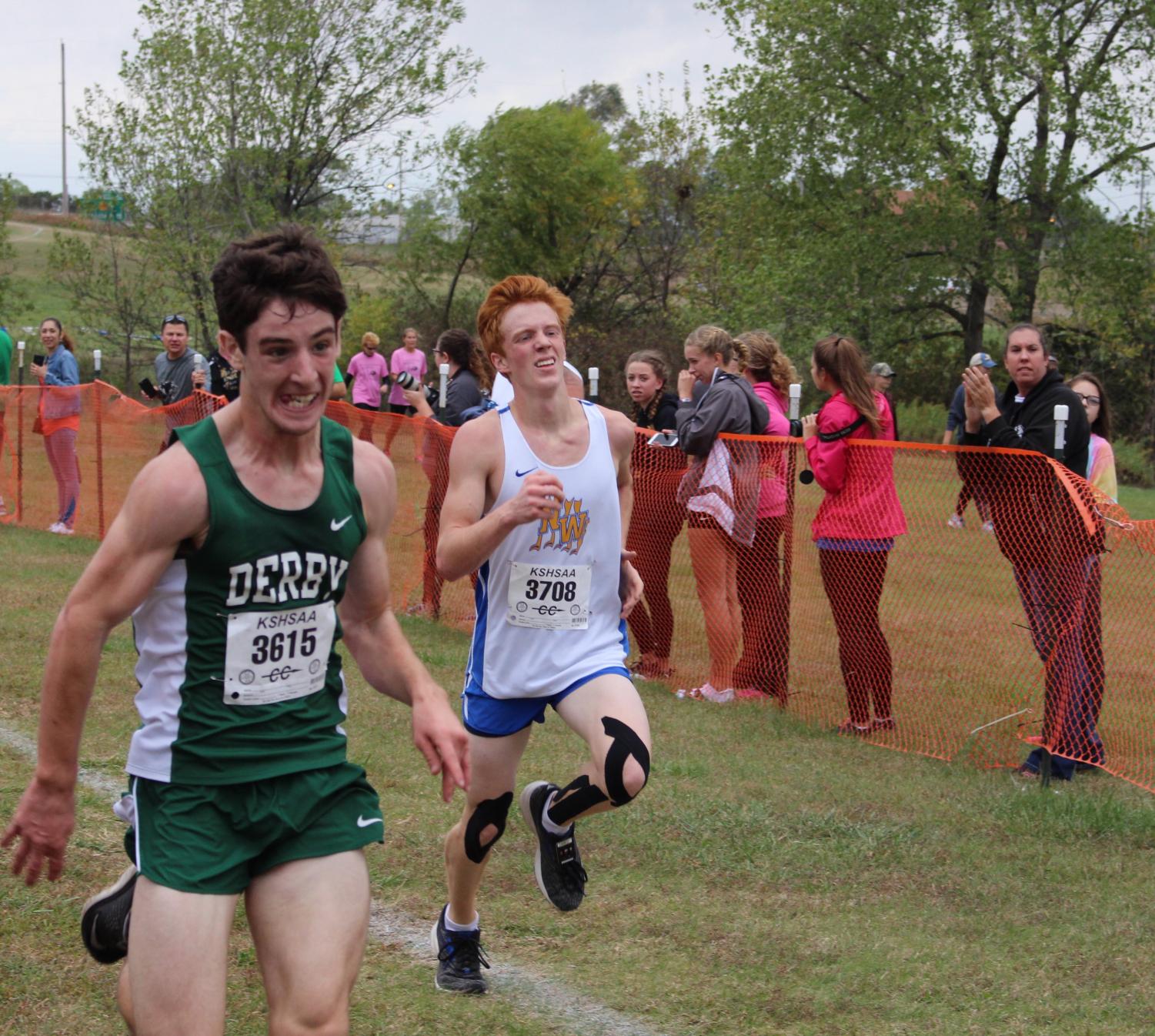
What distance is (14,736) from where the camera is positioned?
6.64 metres

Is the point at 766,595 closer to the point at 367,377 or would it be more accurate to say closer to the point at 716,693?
the point at 716,693

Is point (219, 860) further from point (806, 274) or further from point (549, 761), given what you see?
point (806, 274)

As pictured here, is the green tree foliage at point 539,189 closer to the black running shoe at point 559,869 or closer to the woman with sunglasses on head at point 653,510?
the woman with sunglasses on head at point 653,510

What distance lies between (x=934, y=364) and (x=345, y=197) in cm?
1413

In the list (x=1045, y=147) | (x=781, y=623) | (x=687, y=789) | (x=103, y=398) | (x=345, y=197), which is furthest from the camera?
(x=345, y=197)

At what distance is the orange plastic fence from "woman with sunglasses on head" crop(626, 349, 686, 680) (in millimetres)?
13

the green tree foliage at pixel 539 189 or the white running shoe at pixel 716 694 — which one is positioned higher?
the green tree foliage at pixel 539 189

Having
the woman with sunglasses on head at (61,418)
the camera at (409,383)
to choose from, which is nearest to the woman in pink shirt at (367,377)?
the woman with sunglasses on head at (61,418)

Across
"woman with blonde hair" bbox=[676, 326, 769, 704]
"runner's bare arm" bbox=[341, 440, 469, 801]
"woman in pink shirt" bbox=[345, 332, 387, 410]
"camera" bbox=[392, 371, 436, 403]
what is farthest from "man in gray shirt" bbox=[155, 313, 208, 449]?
"runner's bare arm" bbox=[341, 440, 469, 801]

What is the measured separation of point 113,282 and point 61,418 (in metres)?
17.0

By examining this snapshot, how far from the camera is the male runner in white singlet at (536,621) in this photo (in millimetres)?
4129

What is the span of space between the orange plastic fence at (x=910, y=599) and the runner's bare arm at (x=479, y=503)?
3.02m

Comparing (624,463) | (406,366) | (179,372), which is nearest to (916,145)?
(406,366)

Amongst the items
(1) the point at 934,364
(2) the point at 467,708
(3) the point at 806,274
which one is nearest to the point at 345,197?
(3) the point at 806,274
